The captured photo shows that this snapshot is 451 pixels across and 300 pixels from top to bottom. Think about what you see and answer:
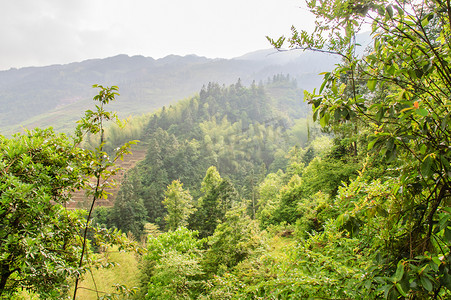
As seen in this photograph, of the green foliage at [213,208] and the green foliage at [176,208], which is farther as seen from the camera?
the green foliage at [176,208]

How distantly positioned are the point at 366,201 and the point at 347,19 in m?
1.50

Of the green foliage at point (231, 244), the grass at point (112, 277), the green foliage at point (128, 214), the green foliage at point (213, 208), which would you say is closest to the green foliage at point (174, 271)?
the green foliage at point (231, 244)

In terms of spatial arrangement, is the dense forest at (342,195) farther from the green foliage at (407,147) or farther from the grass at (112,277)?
the grass at (112,277)

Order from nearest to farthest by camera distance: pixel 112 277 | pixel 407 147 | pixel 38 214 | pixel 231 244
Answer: pixel 407 147, pixel 38 214, pixel 231 244, pixel 112 277

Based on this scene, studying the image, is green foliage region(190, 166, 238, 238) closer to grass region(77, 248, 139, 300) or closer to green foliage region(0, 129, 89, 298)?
grass region(77, 248, 139, 300)

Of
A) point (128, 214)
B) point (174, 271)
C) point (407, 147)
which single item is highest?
point (407, 147)

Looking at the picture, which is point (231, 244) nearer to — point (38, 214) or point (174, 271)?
point (174, 271)

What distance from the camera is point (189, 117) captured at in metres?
73.4

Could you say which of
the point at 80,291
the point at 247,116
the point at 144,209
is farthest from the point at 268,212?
the point at 247,116

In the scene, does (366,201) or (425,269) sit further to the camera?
(366,201)

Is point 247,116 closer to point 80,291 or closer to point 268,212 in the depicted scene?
point 268,212

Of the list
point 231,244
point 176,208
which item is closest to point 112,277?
point 176,208

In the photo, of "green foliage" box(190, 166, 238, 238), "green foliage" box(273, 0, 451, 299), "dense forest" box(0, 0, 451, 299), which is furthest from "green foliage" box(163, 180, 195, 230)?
"green foliage" box(273, 0, 451, 299)

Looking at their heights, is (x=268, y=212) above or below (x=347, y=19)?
below
